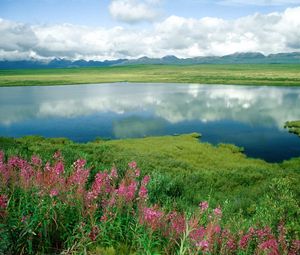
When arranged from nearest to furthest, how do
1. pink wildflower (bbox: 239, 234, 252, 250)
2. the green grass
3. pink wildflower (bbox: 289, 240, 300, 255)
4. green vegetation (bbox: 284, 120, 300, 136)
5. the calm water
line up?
pink wildflower (bbox: 239, 234, 252, 250), pink wildflower (bbox: 289, 240, 300, 255), the green grass, the calm water, green vegetation (bbox: 284, 120, 300, 136)

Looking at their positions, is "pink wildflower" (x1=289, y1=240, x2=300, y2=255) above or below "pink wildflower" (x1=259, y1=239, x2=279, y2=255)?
below

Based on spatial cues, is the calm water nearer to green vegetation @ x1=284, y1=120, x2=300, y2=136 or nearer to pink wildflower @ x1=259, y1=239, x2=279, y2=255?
green vegetation @ x1=284, y1=120, x2=300, y2=136

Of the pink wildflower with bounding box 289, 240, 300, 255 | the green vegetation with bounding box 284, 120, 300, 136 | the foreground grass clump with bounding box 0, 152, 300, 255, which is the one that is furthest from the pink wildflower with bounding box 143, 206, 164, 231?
the green vegetation with bounding box 284, 120, 300, 136

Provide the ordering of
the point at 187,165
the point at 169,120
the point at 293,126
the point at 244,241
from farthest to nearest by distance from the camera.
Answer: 1. the point at 169,120
2. the point at 293,126
3. the point at 187,165
4. the point at 244,241

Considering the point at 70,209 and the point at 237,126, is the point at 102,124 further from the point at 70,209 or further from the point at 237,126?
the point at 70,209

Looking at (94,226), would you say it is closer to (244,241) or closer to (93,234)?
(93,234)

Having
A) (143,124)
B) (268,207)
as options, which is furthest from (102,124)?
(268,207)

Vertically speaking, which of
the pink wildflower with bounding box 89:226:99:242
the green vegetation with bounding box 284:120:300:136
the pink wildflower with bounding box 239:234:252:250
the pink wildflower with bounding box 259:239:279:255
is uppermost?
the pink wildflower with bounding box 89:226:99:242

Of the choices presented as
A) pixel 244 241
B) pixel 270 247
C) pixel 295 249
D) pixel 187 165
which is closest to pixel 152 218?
pixel 244 241

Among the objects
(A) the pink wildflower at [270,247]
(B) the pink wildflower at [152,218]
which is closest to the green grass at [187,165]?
(B) the pink wildflower at [152,218]

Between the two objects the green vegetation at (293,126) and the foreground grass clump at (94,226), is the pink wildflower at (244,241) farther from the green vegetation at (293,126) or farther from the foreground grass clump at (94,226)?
the green vegetation at (293,126)

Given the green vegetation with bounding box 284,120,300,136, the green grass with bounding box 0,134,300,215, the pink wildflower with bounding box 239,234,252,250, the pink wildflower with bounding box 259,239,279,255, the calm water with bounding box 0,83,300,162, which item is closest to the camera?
the pink wildflower with bounding box 259,239,279,255

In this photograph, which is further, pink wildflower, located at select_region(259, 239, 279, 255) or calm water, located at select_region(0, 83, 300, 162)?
calm water, located at select_region(0, 83, 300, 162)

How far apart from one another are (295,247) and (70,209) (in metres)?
4.32
